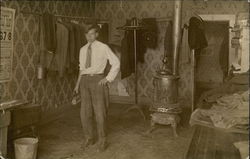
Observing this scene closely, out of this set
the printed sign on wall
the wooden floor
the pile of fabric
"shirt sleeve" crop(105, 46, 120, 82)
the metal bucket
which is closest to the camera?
the wooden floor

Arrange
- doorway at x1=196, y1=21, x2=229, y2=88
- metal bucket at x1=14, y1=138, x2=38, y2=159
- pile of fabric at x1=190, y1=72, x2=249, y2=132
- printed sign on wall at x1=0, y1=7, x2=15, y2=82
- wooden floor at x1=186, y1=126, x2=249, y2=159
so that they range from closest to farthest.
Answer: wooden floor at x1=186, y1=126, x2=249, y2=159, pile of fabric at x1=190, y1=72, x2=249, y2=132, metal bucket at x1=14, y1=138, x2=38, y2=159, printed sign on wall at x1=0, y1=7, x2=15, y2=82, doorway at x1=196, y1=21, x2=229, y2=88

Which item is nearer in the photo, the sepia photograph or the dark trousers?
the sepia photograph

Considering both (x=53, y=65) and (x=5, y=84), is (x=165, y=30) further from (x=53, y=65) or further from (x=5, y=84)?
(x=5, y=84)

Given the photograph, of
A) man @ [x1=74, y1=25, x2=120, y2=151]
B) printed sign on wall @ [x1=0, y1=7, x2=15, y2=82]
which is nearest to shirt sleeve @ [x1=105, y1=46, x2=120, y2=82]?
man @ [x1=74, y1=25, x2=120, y2=151]

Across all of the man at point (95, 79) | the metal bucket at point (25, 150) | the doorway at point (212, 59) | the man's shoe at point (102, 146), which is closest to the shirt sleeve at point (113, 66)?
the man at point (95, 79)

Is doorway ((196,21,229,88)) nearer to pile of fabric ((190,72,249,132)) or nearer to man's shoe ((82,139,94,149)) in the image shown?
man's shoe ((82,139,94,149))

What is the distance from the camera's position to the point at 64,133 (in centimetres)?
470

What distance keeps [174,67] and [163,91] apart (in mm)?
Result: 411

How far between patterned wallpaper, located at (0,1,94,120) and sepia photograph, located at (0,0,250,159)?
1 cm

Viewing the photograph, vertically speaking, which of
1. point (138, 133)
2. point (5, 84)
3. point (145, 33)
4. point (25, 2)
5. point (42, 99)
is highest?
point (25, 2)

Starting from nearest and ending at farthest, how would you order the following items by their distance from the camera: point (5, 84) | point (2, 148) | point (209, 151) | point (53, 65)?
point (209, 151), point (2, 148), point (5, 84), point (53, 65)

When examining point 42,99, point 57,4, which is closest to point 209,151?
point 42,99

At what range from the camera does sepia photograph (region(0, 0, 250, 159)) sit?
324 cm

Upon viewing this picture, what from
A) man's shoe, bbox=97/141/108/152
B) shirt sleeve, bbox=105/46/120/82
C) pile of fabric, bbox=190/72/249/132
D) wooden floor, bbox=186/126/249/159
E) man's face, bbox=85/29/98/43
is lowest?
man's shoe, bbox=97/141/108/152
